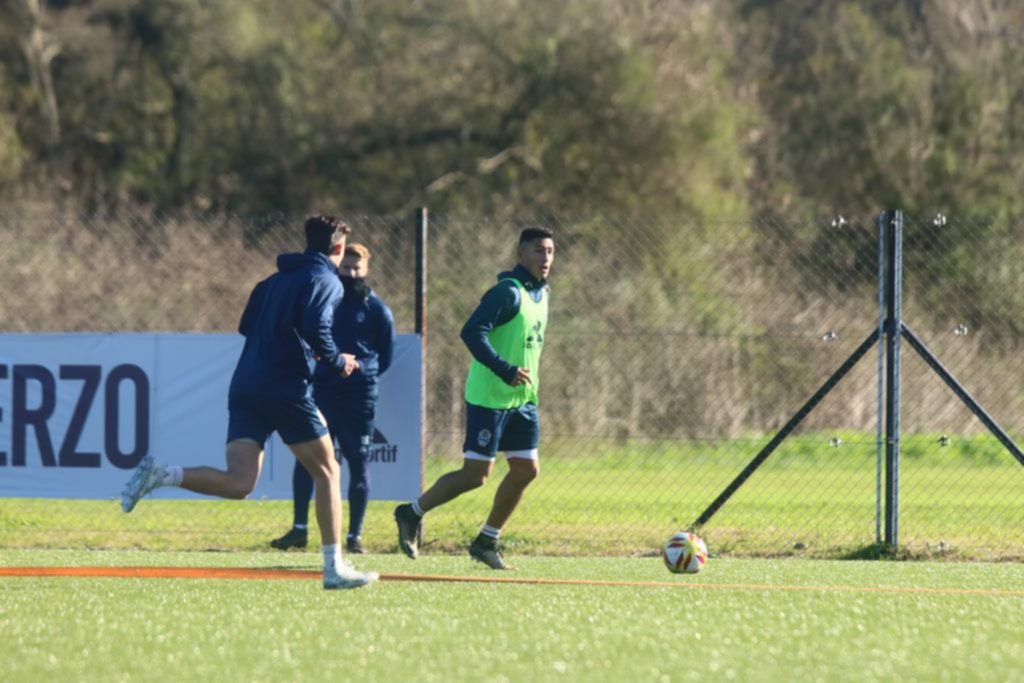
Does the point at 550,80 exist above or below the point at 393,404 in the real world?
above

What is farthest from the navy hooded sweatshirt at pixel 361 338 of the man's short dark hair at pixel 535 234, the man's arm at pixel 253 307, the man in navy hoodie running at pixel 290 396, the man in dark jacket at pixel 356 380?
the man in navy hoodie running at pixel 290 396

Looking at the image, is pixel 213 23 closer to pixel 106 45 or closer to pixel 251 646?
pixel 106 45

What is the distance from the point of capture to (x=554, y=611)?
7742 millimetres

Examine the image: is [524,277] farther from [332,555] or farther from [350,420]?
[332,555]

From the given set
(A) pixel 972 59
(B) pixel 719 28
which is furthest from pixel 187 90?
(A) pixel 972 59

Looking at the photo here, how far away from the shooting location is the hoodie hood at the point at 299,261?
8.57 metres

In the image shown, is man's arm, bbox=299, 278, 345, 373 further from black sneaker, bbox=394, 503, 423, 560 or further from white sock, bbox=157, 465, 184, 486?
black sneaker, bbox=394, 503, 423, 560

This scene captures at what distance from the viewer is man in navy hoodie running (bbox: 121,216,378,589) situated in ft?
27.7

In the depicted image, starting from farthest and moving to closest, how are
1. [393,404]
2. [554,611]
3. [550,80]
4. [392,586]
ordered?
[550,80]
[393,404]
[392,586]
[554,611]

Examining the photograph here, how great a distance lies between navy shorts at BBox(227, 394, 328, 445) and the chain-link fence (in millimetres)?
3426

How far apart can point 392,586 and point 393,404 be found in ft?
10.3

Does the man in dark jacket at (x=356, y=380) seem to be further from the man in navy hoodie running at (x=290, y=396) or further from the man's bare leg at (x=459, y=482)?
the man in navy hoodie running at (x=290, y=396)

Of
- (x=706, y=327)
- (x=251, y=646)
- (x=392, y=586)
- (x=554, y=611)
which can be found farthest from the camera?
(x=706, y=327)

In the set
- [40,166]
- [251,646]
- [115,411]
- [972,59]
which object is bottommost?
[251,646]
